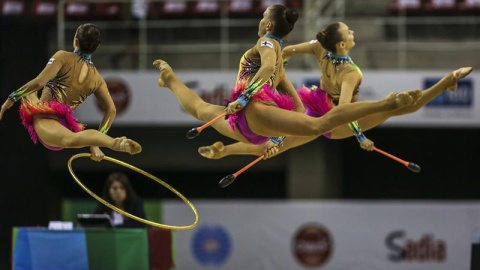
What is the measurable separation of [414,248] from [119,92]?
188 inches

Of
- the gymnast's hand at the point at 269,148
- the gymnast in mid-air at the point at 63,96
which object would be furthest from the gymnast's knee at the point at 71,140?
the gymnast's hand at the point at 269,148

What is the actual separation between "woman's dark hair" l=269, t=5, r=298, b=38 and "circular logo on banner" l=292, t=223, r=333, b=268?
21.0ft

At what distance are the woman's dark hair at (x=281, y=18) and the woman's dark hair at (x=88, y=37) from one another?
133 centimetres

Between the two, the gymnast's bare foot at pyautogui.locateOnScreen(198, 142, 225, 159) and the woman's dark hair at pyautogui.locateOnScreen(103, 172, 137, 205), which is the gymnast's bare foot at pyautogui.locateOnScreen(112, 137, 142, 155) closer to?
the gymnast's bare foot at pyautogui.locateOnScreen(198, 142, 225, 159)

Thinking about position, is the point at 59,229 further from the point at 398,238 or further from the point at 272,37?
the point at 398,238

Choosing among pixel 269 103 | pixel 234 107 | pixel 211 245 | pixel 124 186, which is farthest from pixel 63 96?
pixel 211 245

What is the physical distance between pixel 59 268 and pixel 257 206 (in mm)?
4548

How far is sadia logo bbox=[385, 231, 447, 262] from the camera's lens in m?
12.6

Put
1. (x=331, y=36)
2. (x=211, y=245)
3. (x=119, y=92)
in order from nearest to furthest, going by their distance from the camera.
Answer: (x=331, y=36) < (x=211, y=245) < (x=119, y=92)

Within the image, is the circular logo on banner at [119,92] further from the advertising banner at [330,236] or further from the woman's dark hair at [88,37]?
the woman's dark hair at [88,37]

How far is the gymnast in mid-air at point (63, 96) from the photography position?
6559mm

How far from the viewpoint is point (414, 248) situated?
41.4 feet

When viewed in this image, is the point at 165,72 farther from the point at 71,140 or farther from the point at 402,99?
the point at 402,99

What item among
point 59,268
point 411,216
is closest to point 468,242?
point 411,216
